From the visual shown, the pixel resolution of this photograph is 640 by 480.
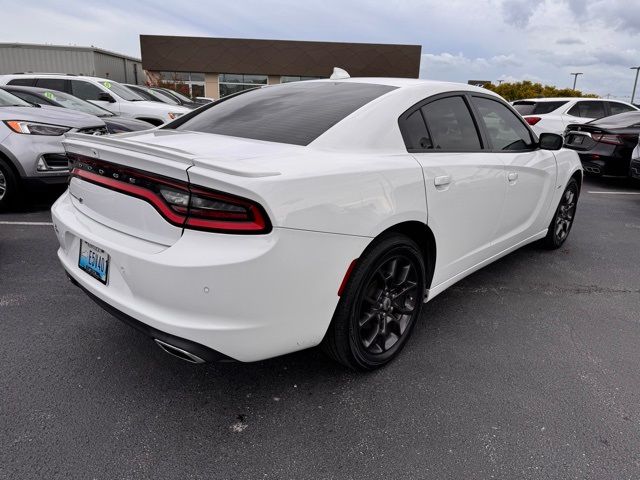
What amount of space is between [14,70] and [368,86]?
3653 cm

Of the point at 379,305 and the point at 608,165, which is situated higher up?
the point at 379,305

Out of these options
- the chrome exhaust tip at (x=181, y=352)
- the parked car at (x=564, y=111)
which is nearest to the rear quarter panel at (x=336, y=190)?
the chrome exhaust tip at (x=181, y=352)

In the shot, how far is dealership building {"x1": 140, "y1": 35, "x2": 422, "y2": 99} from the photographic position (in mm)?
32906

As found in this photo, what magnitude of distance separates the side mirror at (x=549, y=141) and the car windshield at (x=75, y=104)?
6.94m

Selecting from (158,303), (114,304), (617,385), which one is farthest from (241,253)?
(617,385)

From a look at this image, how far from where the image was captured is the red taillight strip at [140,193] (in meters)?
Answer: 1.87

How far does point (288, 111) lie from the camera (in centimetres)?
269

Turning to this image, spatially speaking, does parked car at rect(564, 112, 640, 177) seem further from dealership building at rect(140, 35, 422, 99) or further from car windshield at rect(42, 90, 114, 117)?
dealership building at rect(140, 35, 422, 99)

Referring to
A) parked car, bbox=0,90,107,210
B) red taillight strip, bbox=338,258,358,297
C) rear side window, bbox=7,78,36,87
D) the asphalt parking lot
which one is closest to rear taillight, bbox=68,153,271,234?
red taillight strip, bbox=338,258,358,297

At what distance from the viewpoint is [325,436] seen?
6.82 ft

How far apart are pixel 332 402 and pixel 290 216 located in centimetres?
103

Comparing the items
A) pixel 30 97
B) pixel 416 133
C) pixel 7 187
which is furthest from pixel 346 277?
pixel 30 97

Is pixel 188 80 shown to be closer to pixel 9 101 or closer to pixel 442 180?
pixel 9 101

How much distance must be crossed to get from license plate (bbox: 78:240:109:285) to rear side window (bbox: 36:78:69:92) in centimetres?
1006
